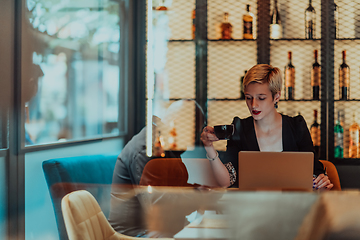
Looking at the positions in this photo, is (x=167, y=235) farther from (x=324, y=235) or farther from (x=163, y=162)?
(x=324, y=235)

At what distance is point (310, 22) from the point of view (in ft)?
7.63

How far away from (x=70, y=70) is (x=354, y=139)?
6.53 ft

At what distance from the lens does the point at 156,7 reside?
2.64m

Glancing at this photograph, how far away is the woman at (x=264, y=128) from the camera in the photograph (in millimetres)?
1505

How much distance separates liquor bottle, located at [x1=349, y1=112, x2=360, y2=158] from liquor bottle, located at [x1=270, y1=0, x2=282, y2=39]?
798 mm

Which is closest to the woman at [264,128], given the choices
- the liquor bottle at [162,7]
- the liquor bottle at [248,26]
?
the liquor bottle at [248,26]

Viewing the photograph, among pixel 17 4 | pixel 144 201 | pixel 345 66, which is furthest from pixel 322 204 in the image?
pixel 345 66

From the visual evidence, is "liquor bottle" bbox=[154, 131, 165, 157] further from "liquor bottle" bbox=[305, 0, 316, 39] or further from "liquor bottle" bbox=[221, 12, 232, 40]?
"liquor bottle" bbox=[305, 0, 316, 39]

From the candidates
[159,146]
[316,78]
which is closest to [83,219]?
[159,146]

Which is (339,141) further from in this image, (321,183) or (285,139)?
(321,183)

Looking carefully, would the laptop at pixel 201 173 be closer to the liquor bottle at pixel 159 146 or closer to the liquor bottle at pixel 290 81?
the liquor bottle at pixel 159 146

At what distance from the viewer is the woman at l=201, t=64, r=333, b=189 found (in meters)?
1.50

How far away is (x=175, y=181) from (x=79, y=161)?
1.98 feet

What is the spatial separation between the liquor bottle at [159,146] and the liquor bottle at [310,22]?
1.34m
